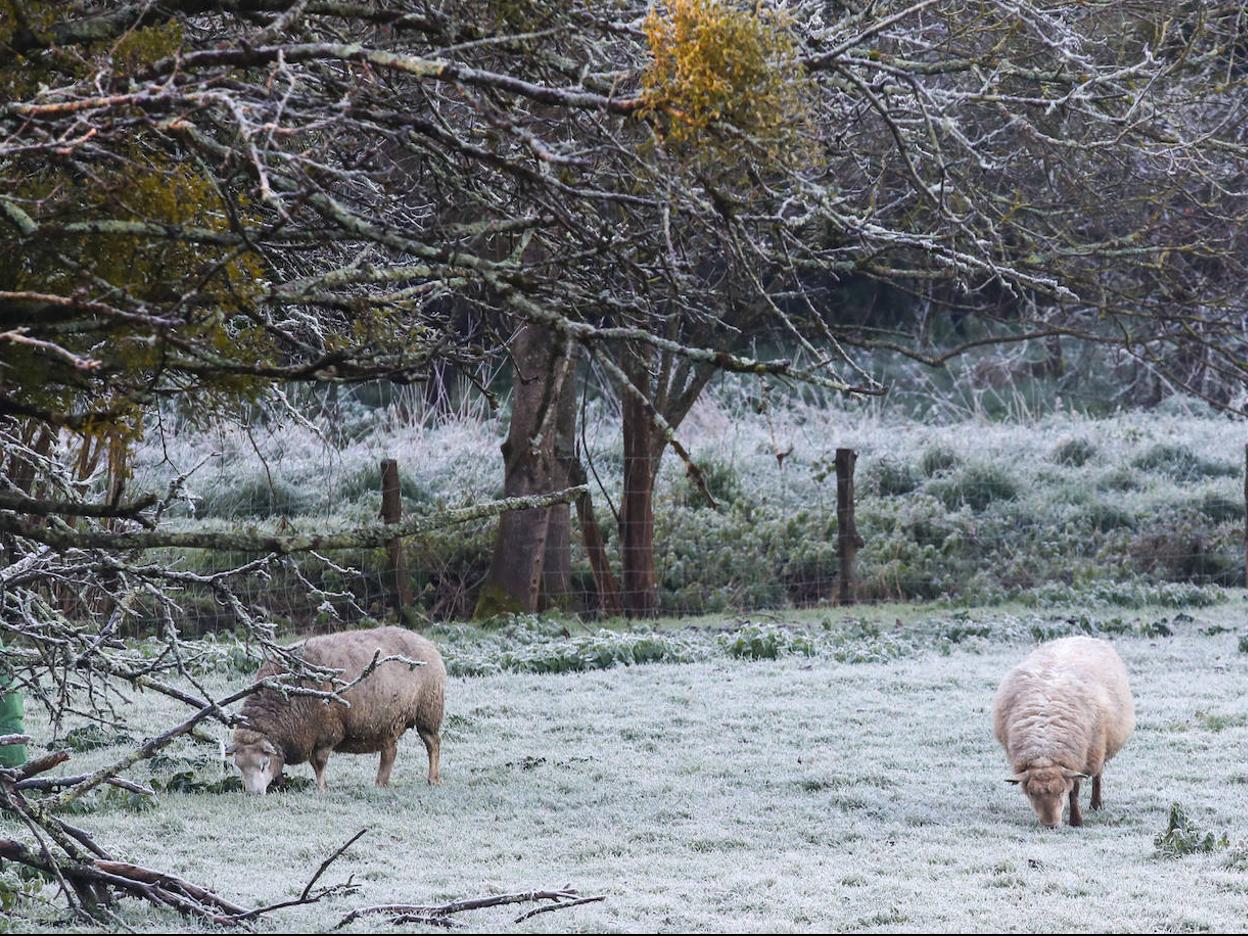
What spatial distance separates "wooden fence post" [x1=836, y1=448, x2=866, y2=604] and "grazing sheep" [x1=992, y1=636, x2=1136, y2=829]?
760 cm

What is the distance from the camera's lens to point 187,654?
11.8 m

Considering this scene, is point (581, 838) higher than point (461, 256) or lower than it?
lower

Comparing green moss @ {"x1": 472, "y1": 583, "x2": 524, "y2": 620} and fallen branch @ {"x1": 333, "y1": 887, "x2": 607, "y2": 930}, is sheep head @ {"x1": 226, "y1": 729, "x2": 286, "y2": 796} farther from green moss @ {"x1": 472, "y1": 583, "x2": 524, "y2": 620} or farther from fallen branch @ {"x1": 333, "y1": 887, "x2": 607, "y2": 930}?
green moss @ {"x1": 472, "y1": 583, "x2": 524, "y2": 620}

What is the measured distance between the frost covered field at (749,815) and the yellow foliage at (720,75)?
11.3ft

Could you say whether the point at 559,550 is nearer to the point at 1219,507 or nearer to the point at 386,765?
the point at 386,765

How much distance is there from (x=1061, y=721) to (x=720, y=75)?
219 inches

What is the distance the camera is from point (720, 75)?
3.55 meters

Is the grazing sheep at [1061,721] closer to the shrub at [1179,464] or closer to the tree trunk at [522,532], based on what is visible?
the tree trunk at [522,532]

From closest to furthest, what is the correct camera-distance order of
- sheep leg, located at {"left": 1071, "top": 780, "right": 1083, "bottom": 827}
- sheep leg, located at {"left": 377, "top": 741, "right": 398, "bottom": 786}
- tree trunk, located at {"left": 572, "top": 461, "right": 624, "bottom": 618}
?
sheep leg, located at {"left": 1071, "top": 780, "right": 1083, "bottom": 827}, sheep leg, located at {"left": 377, "top": 741, "right": 398, "bottom": 786}, tree trunk, located at {"left": 572, "top": 461, "right": 624, "bottom": 618}

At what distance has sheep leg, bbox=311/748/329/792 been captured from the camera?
861 cm

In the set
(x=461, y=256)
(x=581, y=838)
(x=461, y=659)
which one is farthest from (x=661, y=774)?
(x=461, y=256)

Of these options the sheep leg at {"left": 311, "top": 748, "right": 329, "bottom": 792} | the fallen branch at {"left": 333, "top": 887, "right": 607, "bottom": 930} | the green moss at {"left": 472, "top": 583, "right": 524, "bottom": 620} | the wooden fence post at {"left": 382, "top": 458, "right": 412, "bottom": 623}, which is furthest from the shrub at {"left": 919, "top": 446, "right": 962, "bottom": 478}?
the fallen branch at {"left": 333, "top": 887, "right": 607, "bottom": 930}

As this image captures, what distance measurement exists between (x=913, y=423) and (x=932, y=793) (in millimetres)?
14533

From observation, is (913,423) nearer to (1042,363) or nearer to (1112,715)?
(1042,363)
